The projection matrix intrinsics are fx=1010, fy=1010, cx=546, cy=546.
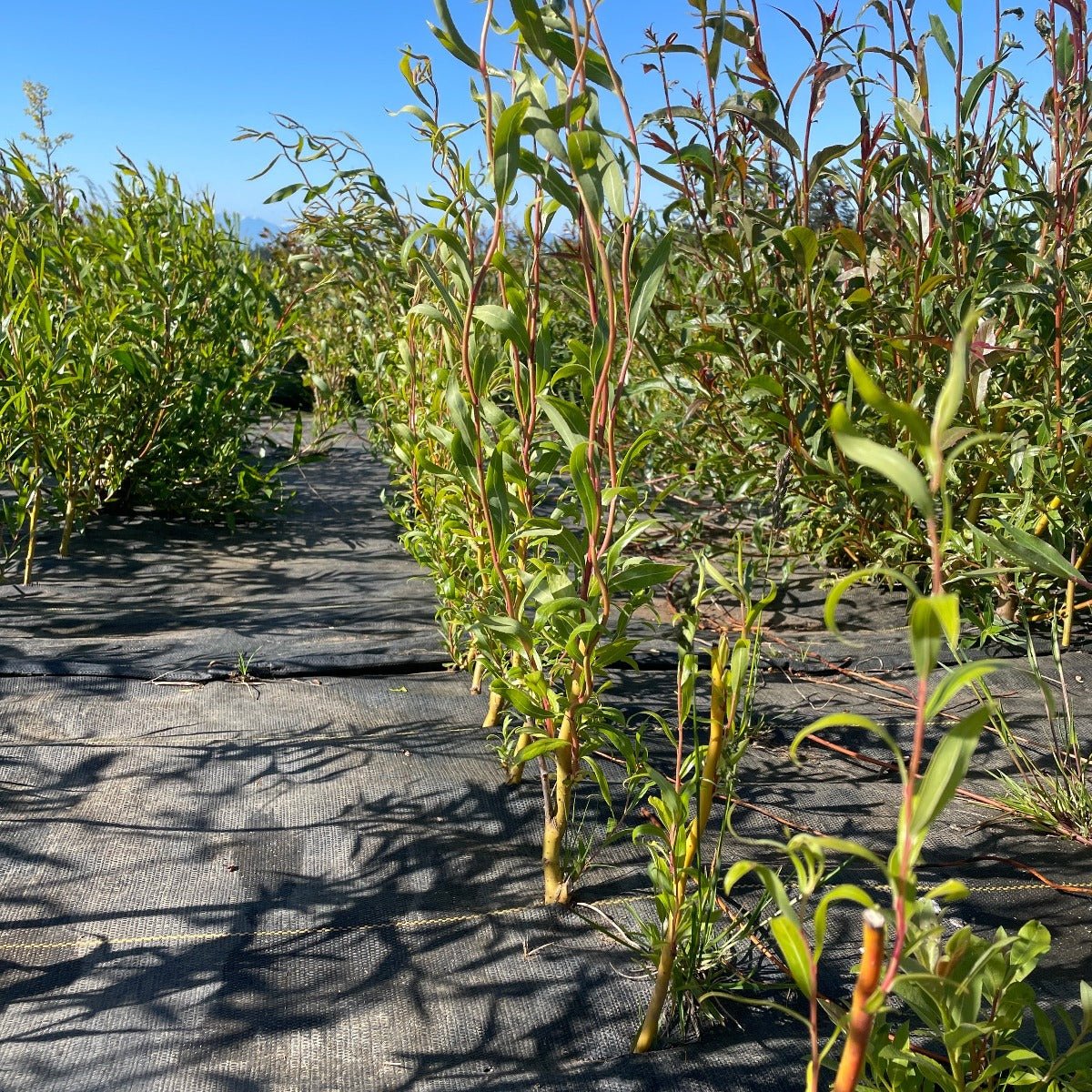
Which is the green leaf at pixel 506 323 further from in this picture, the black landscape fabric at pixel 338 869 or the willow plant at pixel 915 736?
the black landscape fabric at pixel 338 869

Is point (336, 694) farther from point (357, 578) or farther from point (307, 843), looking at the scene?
point (357, 578)

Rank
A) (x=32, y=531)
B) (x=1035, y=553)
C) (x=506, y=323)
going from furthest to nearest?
1. (x=32, y=531)
2. (x=506, y=323)
3. (x=1035, y=553)

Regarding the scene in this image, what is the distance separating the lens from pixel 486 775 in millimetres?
1697

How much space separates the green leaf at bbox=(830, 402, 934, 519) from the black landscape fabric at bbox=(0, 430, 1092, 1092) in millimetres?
792

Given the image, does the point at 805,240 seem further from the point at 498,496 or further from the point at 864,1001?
the point at 864,1001

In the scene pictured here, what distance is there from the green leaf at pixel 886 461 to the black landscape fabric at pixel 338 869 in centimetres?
79

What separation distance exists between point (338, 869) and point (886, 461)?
3.66ft

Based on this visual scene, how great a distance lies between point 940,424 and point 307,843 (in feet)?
3.92

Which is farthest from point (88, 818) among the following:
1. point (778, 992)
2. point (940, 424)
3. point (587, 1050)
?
point (940, 424)

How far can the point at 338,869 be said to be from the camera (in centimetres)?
145

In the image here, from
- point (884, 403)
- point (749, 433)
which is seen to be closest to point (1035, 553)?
point (884, 403)

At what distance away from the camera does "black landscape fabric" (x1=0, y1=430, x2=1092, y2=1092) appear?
113 cm

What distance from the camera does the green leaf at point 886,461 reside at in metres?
0.58

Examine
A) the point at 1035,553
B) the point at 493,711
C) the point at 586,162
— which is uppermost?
the point at 586,162
